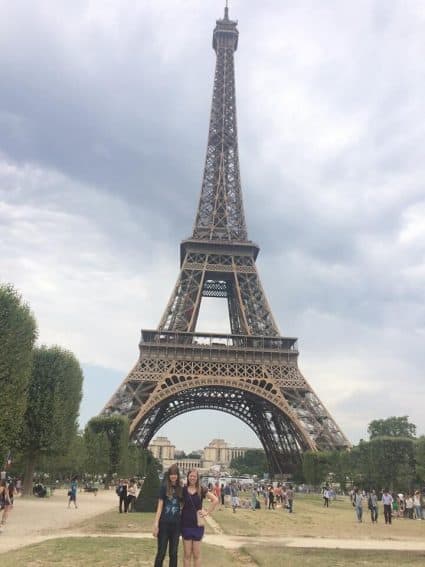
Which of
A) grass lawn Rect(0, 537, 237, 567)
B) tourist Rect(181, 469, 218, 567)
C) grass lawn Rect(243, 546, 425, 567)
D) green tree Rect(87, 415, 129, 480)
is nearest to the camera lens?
tourist Rect(181, 469, 218, 567)

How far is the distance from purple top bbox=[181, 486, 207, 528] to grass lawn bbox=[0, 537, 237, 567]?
351 cm

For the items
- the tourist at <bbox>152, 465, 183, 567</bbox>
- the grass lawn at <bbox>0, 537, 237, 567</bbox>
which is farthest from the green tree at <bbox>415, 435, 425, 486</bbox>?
the tourist at <bbox>152, 465, 183, 567</bbox>

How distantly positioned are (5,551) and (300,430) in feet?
125

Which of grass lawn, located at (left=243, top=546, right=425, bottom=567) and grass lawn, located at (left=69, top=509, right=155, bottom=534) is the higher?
grass lawn, located at (left=243, top=546, right=425, bottom=567)

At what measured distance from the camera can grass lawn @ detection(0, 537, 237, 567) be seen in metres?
10.3

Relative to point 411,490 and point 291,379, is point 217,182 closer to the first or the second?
point 291,379

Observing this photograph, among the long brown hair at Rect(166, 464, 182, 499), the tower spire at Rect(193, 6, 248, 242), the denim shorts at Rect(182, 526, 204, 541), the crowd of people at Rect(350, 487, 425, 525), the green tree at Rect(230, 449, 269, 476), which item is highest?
the tower spire at Rect(193, 6, 248, 242)

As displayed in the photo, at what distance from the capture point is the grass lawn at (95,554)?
10273 mm

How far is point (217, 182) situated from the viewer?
6525 cm

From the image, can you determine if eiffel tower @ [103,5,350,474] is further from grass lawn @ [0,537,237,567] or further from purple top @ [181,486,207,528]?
purple top @ [181,486,207,528]

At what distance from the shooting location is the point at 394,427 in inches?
3255

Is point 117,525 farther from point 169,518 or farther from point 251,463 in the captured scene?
point 251,463

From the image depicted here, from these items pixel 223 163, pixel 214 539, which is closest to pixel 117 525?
pixel 214 539

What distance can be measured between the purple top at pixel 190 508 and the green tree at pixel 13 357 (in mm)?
17289
